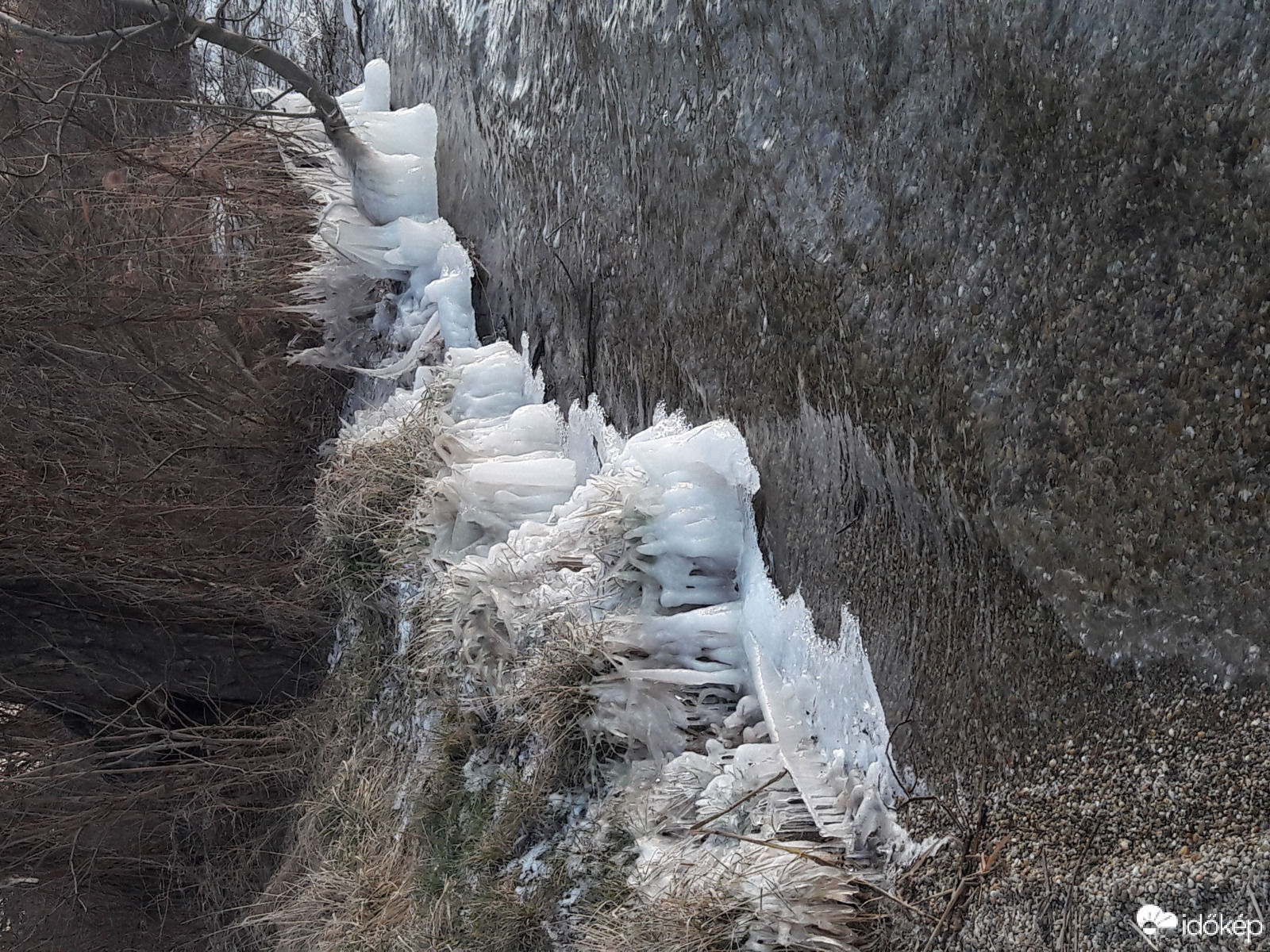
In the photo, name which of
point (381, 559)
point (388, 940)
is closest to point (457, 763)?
point (388, 940)

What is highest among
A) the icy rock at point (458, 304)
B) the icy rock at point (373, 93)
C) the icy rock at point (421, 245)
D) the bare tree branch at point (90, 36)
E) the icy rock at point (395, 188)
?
the bare tree branch at point (90, 36)

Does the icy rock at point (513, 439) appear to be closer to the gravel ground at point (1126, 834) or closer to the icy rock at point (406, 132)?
the icy rock at point (406, 132)

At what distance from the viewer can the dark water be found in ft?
5.44

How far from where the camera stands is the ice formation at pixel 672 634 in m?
2.41

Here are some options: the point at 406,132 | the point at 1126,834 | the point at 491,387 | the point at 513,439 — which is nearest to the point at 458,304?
the point at 491,387

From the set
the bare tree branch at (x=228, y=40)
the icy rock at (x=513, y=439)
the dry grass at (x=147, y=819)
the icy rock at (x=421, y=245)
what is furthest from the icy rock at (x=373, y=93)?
the dry grass at (x=147, y=819)

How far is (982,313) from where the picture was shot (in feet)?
6.86

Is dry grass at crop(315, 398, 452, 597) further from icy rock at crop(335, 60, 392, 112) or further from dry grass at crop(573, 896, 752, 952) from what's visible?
dry grass at crop(573, 896, 752, 952)

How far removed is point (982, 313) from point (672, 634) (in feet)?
4.70

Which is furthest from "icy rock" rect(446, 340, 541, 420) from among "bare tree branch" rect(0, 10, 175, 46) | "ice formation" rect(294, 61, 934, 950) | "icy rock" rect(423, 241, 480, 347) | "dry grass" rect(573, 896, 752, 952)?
"dry grass" rect(573, 896, 752, 952)
